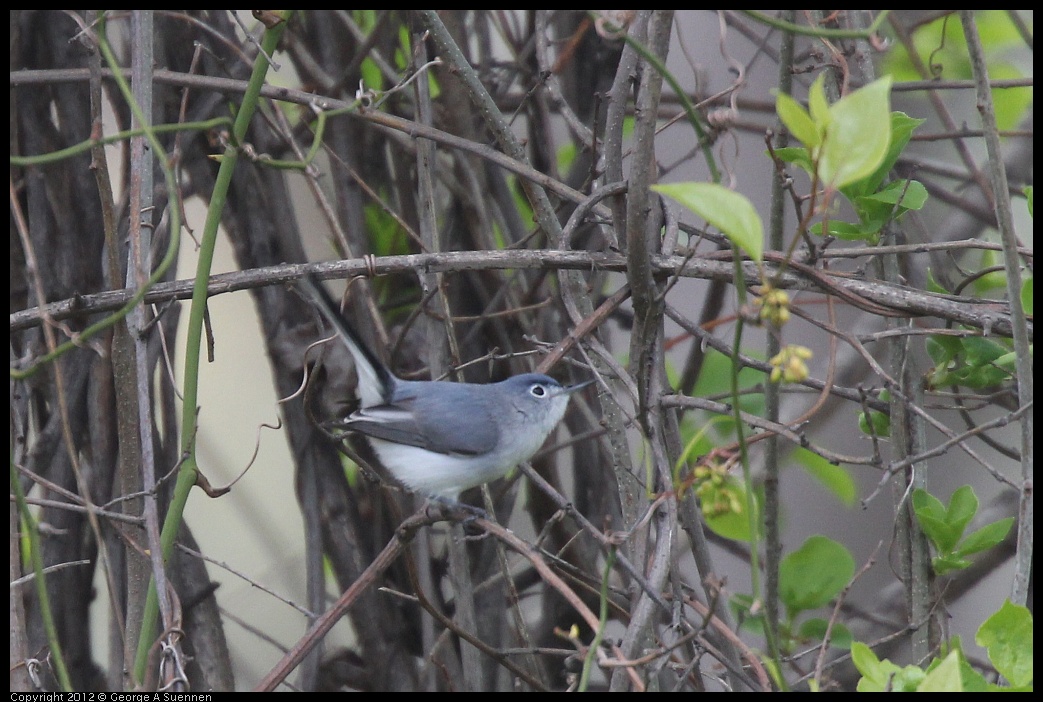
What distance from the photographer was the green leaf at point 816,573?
2.10 metres

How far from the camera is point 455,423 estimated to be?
8.04ft

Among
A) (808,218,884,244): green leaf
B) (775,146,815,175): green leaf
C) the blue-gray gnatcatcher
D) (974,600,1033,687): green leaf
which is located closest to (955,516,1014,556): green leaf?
(974,600,1033,687): green leaf

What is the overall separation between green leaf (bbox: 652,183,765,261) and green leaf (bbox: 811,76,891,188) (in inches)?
4.0

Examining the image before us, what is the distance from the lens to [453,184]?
2.48 m

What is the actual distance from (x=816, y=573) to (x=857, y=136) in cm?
139

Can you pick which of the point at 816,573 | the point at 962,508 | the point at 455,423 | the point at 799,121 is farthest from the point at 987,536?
the point at 455,423

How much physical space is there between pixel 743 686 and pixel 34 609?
5.58 feet

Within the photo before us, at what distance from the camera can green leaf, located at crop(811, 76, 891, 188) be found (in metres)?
0.97

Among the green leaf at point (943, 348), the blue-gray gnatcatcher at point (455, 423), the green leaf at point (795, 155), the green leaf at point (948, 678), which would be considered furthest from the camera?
the blue-gray gnatcatcher at point (455, 423)

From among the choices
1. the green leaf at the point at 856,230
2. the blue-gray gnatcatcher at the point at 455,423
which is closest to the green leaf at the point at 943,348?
the green leaf at the point at 856,230

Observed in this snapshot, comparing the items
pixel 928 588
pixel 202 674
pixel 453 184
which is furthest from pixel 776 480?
pixel 202 674

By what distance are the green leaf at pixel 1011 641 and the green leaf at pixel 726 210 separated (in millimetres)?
721

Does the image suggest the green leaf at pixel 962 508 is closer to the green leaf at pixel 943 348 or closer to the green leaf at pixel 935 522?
the green leaf at pixel 935 522

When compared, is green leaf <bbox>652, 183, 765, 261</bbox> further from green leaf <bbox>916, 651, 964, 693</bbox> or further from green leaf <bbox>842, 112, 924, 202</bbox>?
green leaf <bbox>842, 112, 924, 202</bbox>
